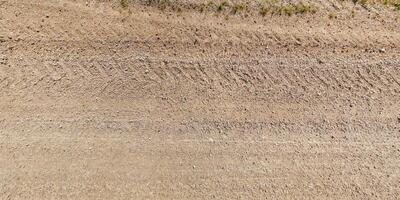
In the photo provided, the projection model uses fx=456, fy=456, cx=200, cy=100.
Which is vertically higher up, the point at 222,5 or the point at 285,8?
the point at 285,8

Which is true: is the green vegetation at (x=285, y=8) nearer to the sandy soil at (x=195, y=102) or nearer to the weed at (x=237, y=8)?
the sandy soil at (x=195, y=102)

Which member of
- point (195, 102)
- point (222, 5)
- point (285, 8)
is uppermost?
point (285, 8)

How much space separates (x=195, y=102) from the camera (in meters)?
6.05

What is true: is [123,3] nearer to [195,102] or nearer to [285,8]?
[195,102]

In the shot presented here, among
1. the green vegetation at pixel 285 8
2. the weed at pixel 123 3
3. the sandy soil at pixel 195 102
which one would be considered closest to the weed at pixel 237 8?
the sandy soil at pixel 195 102

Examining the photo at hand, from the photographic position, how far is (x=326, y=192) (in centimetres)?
577

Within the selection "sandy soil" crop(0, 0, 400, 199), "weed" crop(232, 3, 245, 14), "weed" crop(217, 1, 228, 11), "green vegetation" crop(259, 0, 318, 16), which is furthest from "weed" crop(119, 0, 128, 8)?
"green vegetation" crop(259, 0, 318, 16)

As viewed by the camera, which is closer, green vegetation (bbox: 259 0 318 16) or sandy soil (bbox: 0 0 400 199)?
sandy soil (bbox: 0 0 400 199)

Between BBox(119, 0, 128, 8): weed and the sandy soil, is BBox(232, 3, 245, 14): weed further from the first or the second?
BBox(119, 0, 128, 8): weed

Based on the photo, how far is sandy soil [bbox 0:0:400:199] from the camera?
573 centimetres

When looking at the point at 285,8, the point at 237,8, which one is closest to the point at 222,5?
the point at 237,8

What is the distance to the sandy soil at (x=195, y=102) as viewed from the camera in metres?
5.73

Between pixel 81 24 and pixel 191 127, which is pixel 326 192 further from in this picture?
pixel 81 24

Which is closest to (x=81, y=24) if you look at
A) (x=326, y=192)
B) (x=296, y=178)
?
(x=296, y=178)
